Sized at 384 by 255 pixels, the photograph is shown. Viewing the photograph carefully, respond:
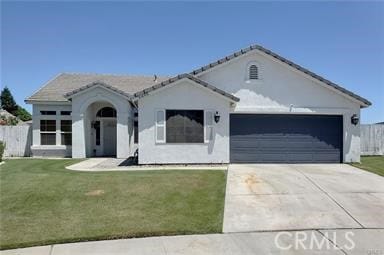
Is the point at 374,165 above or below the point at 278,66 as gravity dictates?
below

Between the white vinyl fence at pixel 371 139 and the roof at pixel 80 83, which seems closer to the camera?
the white vinyl fence at pixel 371 139

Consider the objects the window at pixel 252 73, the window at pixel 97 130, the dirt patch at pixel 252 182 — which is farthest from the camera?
the window at pixel 97 130

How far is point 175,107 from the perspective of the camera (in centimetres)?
1502

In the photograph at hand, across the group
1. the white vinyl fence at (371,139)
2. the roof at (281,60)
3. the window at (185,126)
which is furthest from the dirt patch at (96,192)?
the white vinyl fence at (371,139)

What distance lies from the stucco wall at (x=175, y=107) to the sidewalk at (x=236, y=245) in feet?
28.3

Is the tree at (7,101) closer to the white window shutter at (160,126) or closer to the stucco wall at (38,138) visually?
the stucco wall at (38,138)

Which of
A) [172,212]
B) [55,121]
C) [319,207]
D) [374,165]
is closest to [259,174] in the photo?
[319,207]

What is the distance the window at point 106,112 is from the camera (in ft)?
72.5

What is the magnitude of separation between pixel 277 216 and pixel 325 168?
25.1 feet

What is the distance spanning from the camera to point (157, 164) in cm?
1506

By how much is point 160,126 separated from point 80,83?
12.2 meters

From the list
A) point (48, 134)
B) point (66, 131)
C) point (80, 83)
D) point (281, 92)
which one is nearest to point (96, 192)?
point (281, 92)

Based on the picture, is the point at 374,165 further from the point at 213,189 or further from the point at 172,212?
the point at 172,212

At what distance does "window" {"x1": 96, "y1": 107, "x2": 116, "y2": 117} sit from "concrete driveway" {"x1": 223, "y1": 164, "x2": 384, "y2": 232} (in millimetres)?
11851
